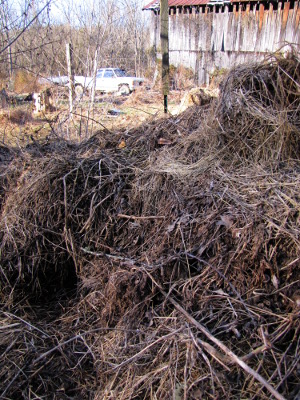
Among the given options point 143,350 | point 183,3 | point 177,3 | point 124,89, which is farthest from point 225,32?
point 143,350

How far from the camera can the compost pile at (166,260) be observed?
211 centimetres

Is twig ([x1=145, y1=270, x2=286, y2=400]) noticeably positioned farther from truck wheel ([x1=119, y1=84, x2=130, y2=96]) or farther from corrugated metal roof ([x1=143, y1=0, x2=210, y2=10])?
truck wheel ([x1=119, y1=84, x2=130, y2=96])

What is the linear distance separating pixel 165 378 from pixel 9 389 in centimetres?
104

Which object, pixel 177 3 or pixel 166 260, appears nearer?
pixel 166 260

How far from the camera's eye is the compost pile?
2.11 meters

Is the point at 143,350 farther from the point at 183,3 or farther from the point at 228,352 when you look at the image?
the point at 183,3

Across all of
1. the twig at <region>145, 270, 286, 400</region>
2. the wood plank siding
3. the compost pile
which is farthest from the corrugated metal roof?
the twig at <region>145, 270, 286, 400</region>

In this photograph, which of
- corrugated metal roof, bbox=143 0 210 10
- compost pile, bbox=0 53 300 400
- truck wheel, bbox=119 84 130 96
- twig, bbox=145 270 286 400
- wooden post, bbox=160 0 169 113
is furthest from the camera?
truck wheel, bbox=119 84 130 96

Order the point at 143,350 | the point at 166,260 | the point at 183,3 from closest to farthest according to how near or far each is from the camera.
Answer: the point at 143,350
the point at 166,260
the point at 183,3

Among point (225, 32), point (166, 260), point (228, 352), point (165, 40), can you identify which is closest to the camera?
point (228, 352)

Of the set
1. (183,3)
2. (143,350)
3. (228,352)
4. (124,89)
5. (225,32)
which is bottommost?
(124,89)

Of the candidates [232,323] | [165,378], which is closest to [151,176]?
[232,323]

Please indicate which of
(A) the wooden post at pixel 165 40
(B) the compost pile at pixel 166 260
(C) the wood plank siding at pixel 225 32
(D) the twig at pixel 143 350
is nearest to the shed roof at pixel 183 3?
(C) the wood plank siding at pixel 225 32

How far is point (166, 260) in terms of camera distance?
2650 mm
